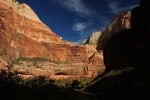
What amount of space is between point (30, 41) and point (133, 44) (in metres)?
67.0

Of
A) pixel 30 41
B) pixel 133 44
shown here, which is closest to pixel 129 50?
pixel 133 44

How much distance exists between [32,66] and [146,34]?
190ft

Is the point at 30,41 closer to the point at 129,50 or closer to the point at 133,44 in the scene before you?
the point at 129,50

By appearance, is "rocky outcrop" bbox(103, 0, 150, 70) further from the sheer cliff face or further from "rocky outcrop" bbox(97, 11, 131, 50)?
"rocky outcrop" bbox(97, 11, 131, 50)

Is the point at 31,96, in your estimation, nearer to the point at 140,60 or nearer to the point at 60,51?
the point at 140,60

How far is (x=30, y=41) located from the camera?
116438 millimetres

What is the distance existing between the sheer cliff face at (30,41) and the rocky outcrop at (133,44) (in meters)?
43.6

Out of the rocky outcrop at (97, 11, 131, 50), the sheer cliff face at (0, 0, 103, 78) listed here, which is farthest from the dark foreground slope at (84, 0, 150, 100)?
the rocky outcrop at (97, 11, 131, 50)

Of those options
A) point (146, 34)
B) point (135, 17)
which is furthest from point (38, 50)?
point (146, 34)

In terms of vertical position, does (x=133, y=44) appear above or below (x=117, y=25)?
below

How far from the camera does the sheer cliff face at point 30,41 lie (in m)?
101

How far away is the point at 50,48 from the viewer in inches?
4921

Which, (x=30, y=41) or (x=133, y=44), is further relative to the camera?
Result: (x=30, y=41)

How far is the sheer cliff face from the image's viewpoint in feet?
330
